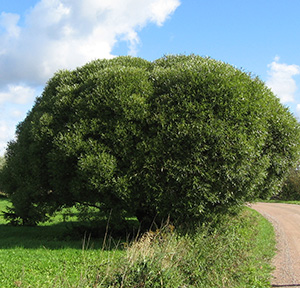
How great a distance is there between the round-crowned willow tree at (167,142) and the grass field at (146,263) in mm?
1297

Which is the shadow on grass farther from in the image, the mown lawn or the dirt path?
the dirt path

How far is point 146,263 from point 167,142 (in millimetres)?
3715

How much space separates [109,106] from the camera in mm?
9234

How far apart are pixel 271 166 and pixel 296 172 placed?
2671cm

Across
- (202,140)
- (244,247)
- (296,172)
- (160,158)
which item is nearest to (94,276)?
(160,158)

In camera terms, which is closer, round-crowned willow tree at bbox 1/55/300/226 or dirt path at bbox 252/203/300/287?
dirt path at bbox 252/203/300/287

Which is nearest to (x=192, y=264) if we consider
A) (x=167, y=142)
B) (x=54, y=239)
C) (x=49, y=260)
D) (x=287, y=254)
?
(x=167, y=142)

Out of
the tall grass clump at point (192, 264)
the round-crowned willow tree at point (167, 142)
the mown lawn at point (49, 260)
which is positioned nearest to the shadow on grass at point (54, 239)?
the mown lawn at point (49, 260)

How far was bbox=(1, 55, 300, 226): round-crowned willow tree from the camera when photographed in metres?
8.74

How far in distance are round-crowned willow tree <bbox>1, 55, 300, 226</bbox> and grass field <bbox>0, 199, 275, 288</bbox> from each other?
130cm

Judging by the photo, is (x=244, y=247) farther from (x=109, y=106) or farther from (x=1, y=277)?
(x=1, y=277)

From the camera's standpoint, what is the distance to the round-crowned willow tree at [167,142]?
344 inches

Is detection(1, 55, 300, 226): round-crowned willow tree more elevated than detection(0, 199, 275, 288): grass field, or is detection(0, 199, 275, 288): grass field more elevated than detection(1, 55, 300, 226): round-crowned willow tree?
detection(1, 55, 300, 226): round-crowned willow tree

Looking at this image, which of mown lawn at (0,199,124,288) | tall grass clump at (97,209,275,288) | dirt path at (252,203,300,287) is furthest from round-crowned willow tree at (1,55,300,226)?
dirt path at (252,203,300,287)
